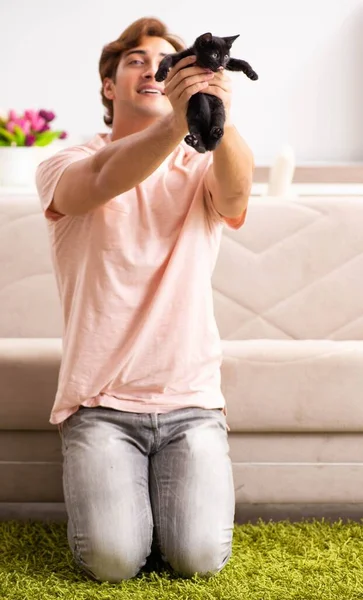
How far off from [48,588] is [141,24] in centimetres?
106

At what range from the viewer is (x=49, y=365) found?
1930 mm

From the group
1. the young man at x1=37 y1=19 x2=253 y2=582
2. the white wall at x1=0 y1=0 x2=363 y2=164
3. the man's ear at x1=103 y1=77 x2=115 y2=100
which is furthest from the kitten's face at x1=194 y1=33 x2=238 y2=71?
the white wall at x1=0 y1=0 x2=363 y2=164

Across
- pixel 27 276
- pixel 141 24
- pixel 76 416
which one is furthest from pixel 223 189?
pixel 27 276

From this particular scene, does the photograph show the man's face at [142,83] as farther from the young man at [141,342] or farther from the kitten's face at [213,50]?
the kitten's face at [213,50]

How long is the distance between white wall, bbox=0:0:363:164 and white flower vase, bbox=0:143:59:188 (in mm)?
Answer: 983

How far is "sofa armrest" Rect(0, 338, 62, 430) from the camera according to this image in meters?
1.89

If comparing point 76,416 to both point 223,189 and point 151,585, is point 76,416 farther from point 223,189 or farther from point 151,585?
point 223,189

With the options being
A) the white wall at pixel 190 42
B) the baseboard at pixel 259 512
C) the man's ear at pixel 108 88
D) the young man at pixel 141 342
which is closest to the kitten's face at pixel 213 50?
the young man at pixel 141 342

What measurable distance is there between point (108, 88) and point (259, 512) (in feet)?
3.33

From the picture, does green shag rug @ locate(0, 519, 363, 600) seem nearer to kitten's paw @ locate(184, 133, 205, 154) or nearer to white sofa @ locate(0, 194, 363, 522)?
white sofa @ locate(0, 194, 363, 522)

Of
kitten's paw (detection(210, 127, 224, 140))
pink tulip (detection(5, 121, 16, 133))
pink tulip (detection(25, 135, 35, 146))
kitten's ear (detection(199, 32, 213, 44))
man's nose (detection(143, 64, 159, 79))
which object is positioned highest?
kitten's ear (detection(199, 32, 213, 44))

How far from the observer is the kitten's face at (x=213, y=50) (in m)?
1.30

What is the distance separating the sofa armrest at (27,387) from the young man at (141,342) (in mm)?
187

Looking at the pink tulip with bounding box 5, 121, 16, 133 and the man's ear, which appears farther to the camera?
the pink tulip with bounding box 5, 121, 16, 133
